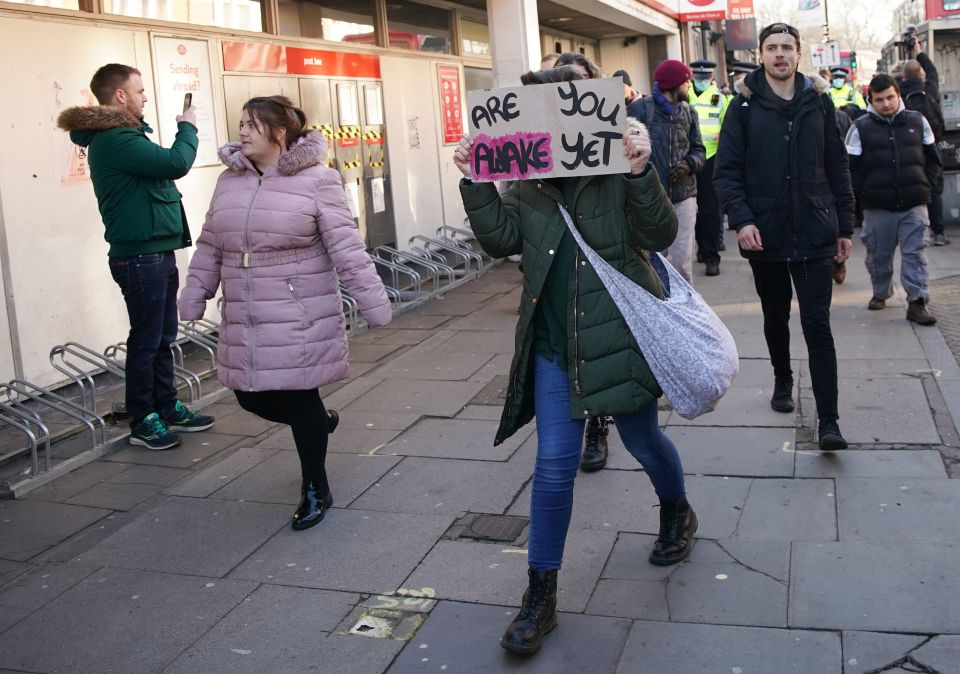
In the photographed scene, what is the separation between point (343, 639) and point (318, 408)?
136 centimetres

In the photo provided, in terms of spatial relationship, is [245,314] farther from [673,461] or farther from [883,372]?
[883,372]

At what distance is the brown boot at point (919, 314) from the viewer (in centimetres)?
818

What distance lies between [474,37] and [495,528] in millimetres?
11216

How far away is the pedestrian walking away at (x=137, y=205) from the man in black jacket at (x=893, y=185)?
5146mm

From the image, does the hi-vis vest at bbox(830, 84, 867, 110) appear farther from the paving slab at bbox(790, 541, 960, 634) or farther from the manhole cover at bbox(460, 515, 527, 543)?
the paving slab at bbox(790, 541, 960, 634)

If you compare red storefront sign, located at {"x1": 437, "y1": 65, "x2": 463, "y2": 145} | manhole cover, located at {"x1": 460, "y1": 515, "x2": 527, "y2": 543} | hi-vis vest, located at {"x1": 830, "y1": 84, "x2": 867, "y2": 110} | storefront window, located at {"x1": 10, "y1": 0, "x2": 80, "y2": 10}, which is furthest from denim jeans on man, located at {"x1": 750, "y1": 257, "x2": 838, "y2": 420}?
hi-vis vest, located at {"x1": 830, "y1": 84, "x2": 867, "y2": 110}

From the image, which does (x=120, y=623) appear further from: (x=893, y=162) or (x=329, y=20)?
(x=329, y=20)

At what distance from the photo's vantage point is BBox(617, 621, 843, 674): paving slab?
347cm

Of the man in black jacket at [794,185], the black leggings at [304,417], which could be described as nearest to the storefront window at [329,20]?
the man in black jacket at [794,185]

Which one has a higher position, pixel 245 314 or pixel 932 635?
pixel 245 314

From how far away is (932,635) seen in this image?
357 cm

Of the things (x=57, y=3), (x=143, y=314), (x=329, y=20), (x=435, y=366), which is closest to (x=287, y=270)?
(x=143, y=314)

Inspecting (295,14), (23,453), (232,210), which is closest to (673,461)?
(232,210)

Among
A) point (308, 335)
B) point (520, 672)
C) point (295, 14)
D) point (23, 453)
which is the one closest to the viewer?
point (520, 672)
